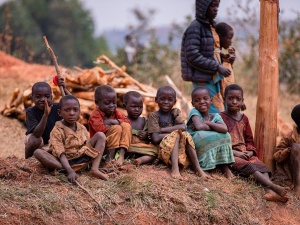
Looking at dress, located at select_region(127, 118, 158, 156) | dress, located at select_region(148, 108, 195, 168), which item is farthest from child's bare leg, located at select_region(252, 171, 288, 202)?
dress, located at select_region(127, 118, 158, 156)

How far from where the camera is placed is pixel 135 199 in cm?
545

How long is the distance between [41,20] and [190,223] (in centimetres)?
3637

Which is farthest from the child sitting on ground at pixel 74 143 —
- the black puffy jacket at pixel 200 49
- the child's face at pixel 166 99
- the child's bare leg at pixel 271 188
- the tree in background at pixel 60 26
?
the tree in background at pixel 60 26

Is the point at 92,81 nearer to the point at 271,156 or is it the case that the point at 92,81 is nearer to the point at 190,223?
the point at 271,156

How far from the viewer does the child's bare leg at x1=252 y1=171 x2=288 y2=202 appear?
606 centimetres

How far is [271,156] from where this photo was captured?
6812mm

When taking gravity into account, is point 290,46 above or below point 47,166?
above

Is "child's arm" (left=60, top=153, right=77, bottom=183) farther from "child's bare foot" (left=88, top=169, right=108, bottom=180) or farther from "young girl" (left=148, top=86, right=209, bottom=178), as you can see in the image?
"young girl" (left=148, top=86, right=209, bottom=178)

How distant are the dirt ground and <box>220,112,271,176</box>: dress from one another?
0.47 feet

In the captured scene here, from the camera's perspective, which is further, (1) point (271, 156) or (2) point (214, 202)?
(1) point (271, 156)

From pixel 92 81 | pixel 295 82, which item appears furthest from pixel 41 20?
pixel 92 81

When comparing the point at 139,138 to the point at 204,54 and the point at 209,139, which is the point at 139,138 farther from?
the point at 204,54

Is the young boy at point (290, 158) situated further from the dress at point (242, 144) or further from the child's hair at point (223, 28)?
the child's hair at point (223, 28)

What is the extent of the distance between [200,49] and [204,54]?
72 mm
